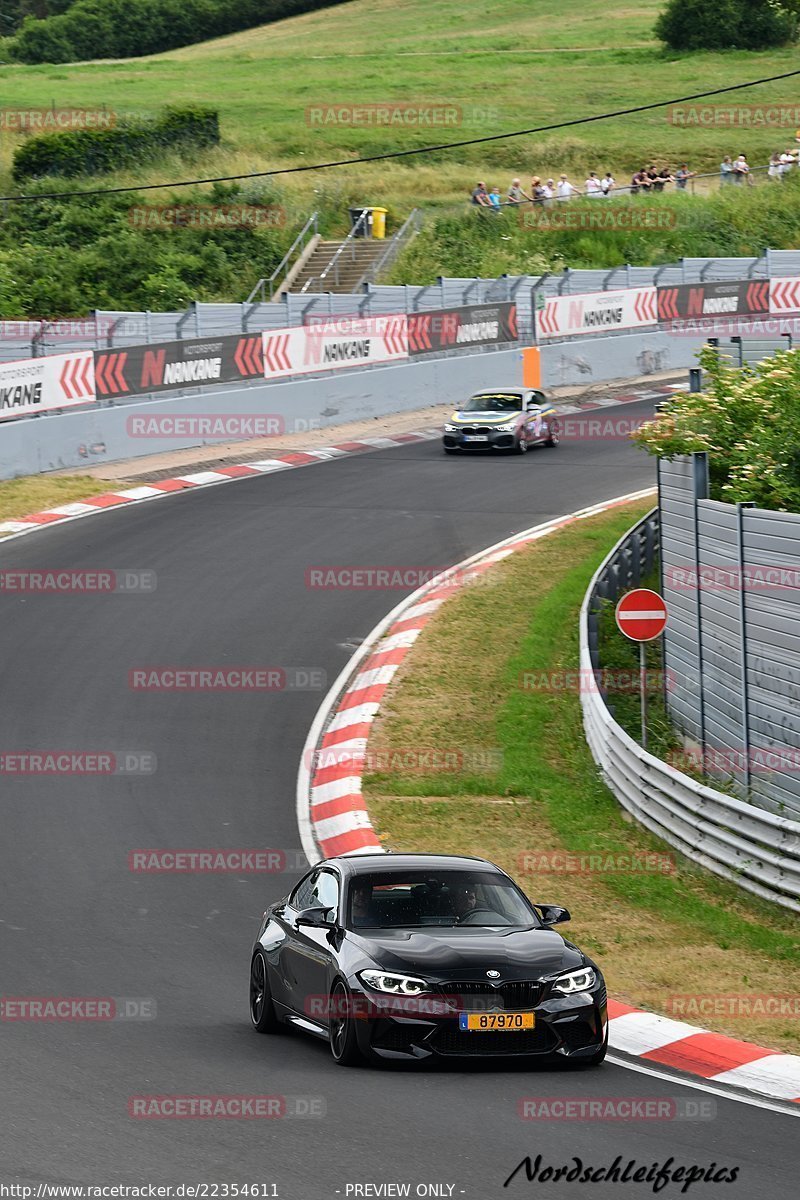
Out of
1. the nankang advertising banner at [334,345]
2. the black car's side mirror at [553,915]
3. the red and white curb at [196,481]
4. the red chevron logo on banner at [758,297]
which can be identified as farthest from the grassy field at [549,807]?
the red chevron logo on banner at [758,297]

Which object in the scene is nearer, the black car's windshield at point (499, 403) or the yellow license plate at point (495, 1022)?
the yellow license plate at point (495, 1022)

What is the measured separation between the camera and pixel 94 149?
191 feet

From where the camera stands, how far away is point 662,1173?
7.54m

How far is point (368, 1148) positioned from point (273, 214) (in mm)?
50333

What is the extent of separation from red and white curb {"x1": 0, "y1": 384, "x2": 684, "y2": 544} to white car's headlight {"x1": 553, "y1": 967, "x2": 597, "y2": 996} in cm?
1841

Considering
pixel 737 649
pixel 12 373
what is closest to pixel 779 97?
pixel 12 373

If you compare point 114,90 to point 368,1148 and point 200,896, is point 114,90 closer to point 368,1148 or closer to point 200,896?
point 200,896

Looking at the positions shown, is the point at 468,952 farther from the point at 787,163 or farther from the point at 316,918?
the point at 787,163

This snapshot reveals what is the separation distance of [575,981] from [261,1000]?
217cm

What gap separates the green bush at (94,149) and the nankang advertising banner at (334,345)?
920 inches

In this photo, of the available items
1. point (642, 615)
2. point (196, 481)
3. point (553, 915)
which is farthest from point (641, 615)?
point (196, 481)

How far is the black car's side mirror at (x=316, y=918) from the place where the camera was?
10076mm

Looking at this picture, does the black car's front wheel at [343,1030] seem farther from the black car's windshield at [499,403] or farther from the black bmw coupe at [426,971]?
the black car's windshield at [499,403]

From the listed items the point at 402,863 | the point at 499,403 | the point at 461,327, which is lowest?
the point at 402,863
